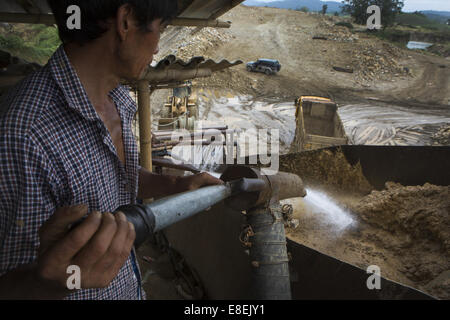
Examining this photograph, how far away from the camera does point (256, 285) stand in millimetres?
2018

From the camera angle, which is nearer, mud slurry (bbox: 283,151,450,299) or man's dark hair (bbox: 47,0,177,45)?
man's dark hair (bbox: 47,0,177,45)

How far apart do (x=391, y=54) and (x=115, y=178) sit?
28.0 metres

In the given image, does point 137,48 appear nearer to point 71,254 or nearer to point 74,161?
point 74,161

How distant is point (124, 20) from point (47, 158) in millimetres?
605

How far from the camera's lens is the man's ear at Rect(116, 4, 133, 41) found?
3.80 feet

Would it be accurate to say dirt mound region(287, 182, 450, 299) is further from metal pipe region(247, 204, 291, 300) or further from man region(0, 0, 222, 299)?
man region(0, 0, 222, 299)

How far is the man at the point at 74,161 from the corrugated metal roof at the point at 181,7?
2454 millimetres

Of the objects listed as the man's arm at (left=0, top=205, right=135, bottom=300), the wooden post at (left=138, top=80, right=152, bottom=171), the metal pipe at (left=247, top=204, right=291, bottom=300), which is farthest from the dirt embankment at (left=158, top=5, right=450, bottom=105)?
the man's arm at (left=0, top=205, right=135, bottom=300)

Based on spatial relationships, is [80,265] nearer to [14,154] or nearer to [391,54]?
[14,154]

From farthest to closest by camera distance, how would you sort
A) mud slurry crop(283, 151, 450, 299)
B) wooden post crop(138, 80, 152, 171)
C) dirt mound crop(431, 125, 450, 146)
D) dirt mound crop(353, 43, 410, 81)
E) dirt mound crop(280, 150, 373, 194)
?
dirt mound crop(353, 43, 410, 81), dirt mound crop(431, 125, 450, 146), dirt mound crop(280, 150, 373, 194), wooden post crop(138, 80, 152, 171), mud slurry crop(283, 151, 450, 299)

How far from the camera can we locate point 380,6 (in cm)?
2927

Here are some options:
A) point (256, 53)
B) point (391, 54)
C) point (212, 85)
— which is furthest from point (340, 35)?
point (212, 85)

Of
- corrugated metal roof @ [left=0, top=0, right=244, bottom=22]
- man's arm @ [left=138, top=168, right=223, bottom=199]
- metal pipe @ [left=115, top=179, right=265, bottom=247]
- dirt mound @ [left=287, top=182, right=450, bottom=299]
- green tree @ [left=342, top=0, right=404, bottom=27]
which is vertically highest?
green tree @ [left=342, top=0, right=404, bottom=27]

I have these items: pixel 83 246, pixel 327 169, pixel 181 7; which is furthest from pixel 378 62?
pixel 83 246
